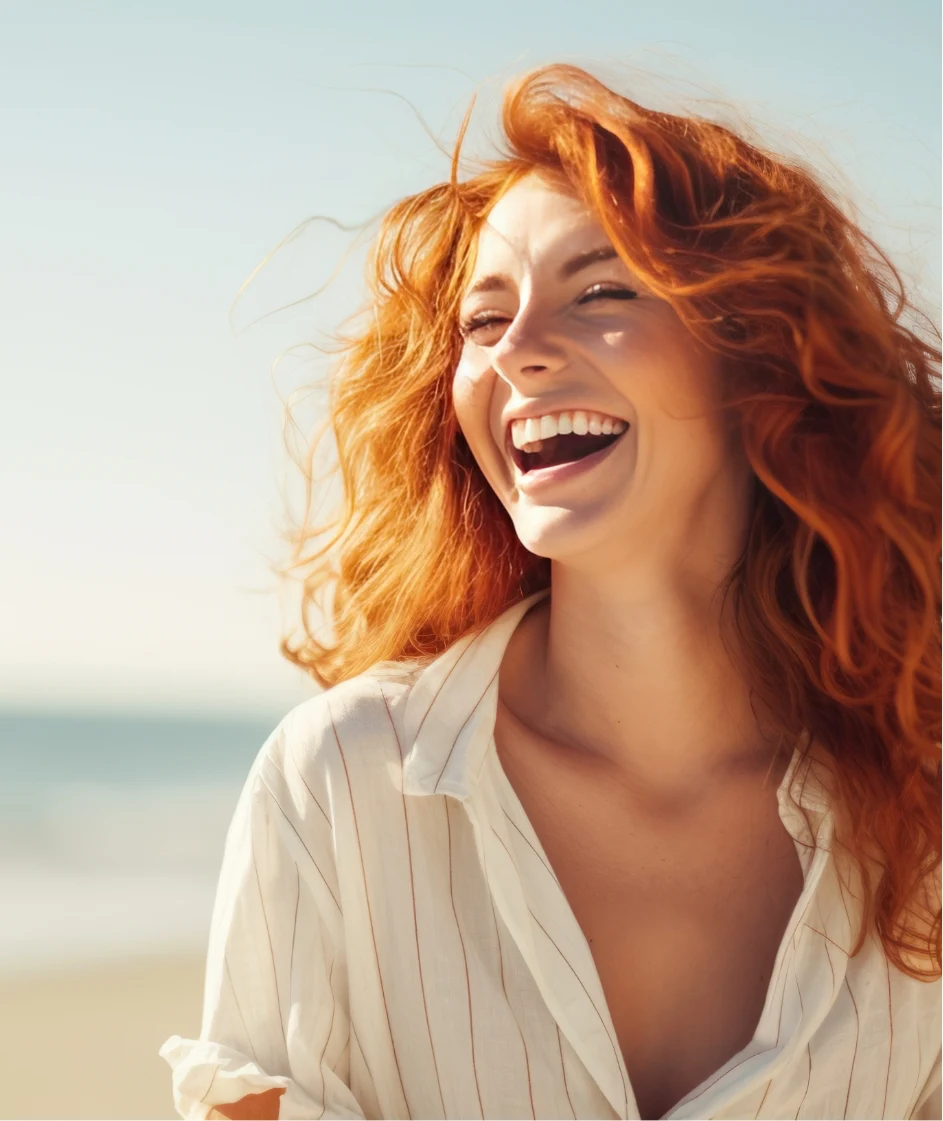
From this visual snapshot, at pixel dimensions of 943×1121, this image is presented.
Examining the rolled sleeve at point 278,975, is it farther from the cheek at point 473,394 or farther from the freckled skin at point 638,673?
the cheek at point 473,394

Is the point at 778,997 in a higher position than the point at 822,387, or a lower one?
lower

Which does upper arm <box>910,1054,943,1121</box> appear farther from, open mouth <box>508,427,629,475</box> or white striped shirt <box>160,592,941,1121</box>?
open mouth <box>508,427,629,475</box>

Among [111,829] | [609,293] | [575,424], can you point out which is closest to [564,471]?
[575,424]

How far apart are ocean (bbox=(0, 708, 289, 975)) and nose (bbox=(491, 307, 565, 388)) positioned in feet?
17.2

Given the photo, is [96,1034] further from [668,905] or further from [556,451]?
[556,451]

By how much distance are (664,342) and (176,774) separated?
1254 cm

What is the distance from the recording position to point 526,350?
2.24 metres

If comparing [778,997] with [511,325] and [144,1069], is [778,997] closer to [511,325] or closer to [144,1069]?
[511,325]

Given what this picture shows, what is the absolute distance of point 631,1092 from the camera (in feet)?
7.01

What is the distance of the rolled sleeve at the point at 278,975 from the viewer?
6.99 feet

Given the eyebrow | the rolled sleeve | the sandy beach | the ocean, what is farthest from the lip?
the ocean

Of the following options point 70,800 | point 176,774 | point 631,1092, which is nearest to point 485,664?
point 631,1092

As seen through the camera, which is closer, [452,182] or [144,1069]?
[452,182]

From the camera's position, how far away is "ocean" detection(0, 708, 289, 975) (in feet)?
23.5
